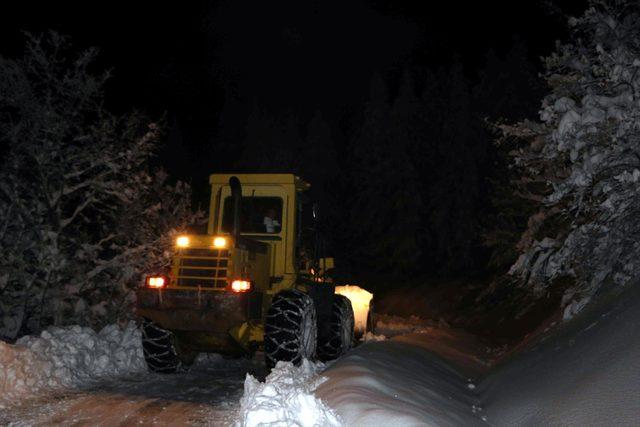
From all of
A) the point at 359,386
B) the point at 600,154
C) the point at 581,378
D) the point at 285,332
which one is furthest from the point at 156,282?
the point at 600,154

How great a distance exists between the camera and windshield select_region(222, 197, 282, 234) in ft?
37.6

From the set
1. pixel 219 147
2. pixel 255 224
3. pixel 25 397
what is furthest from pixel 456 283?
pixel 219 147

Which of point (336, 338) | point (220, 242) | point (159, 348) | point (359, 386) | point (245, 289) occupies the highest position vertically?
point (220, 242)

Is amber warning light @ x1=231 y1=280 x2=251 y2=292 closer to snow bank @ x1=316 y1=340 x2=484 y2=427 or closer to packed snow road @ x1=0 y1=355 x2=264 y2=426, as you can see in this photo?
packed snow road @ x1=0 y1=355 x2=264 y2=426

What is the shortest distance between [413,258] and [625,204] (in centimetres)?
3646

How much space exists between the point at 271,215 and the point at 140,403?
176 inches

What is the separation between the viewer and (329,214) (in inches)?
1849

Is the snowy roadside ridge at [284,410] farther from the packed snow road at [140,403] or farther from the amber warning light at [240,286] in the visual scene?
the amber warning light at [240,286]

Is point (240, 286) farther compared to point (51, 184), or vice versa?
point (51, 184)

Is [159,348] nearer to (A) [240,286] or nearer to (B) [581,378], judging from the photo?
(A) [240,286]

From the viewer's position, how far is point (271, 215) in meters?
11.4

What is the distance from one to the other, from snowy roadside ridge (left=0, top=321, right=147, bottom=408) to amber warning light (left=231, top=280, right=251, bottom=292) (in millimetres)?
2664

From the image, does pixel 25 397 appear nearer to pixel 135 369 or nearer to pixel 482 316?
pixel 135 369

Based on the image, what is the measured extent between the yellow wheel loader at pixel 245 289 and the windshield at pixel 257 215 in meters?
0.02
